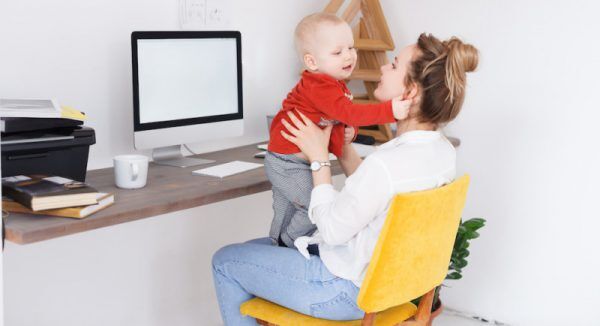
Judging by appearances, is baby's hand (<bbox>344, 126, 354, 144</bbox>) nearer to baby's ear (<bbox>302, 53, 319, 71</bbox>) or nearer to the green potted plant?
baby's ear (<bbox>302, 53, 319, 71</bbox>)

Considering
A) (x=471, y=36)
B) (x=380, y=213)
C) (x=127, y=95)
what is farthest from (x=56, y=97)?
(x=471, y=36)

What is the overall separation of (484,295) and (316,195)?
1.68 meters

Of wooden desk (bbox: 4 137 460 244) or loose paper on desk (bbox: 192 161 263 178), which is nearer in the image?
wooden desk (bbox: 4 137 460 244)

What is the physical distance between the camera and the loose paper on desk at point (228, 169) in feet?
7.75

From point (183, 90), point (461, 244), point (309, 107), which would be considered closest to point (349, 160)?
point (309, 107)

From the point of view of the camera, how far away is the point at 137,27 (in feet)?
8.32

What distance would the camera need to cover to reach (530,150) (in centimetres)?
311

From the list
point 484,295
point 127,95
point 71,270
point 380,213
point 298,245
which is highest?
point 127,95

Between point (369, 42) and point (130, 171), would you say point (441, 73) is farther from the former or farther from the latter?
point (369, 42)

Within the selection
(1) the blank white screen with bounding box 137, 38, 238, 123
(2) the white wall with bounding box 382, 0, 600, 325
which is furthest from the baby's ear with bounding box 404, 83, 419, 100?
(2) the white wall with bounding box 382, 0, 600, 325

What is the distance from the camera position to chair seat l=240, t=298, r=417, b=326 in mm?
1899

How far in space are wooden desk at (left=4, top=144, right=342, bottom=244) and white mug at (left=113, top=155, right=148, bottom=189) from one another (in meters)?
0.02

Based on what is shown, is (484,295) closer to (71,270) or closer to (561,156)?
(561,156)

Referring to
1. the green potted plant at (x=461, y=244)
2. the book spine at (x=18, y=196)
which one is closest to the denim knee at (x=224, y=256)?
the book spine at (x=18, y=196)
